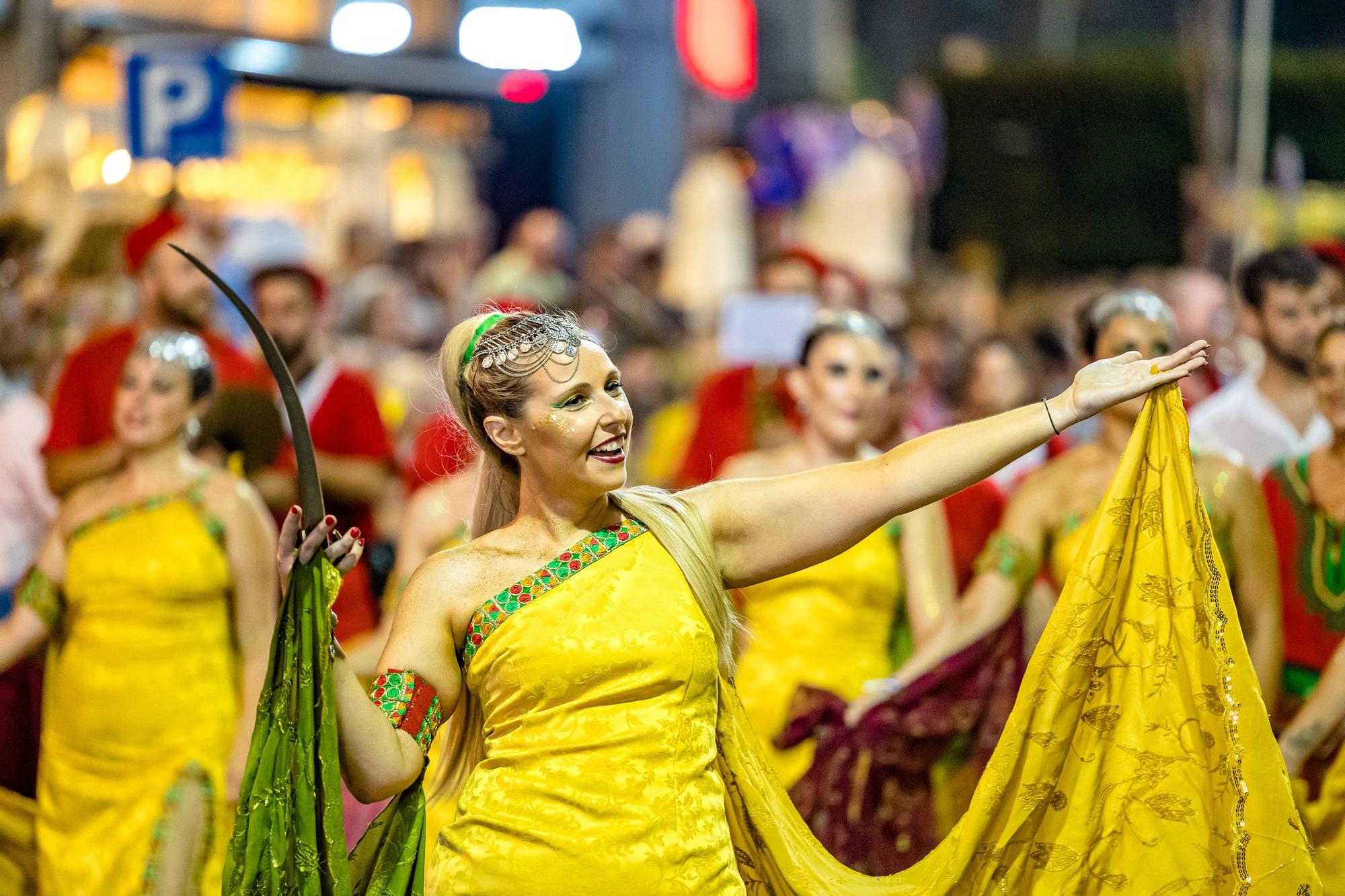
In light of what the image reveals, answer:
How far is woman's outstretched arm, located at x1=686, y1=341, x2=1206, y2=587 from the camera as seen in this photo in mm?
3209

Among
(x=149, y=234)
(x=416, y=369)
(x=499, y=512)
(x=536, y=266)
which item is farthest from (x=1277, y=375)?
(x=536, y=266)

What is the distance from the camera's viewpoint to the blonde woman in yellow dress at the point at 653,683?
10.4ft

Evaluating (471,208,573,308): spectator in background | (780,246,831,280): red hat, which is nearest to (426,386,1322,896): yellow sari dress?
(780,246,831,280): red hat

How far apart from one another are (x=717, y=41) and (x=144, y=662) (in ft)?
43.9

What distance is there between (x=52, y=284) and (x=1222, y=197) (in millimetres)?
8761

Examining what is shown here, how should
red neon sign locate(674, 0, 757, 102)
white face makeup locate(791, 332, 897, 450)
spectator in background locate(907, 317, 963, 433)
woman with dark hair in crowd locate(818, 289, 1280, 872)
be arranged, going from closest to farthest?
woman with dark hair in crowd locate(818, 289, 1280, 872) → white face makeup locate(791, 332, 897, 450) → spectator in background locate(907, 317, 963, 433) → red neon sign locate(674, 0, 757, 102)

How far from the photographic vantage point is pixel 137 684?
4727mm

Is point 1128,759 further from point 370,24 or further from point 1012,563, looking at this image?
point 370,24

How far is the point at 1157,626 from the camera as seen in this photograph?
A: 11.3 ft

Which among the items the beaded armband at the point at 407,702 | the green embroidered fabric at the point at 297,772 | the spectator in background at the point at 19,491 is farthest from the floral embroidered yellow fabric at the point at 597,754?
the spectator in background at the point at 19,491

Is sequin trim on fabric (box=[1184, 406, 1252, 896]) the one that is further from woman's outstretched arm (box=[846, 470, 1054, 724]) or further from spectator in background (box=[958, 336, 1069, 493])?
spectator in background (box=[958, 336, 1069, 493])

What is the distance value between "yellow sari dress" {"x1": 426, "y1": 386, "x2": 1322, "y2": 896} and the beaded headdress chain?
1.16ft

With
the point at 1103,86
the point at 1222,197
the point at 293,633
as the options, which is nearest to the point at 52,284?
the point at 293,633

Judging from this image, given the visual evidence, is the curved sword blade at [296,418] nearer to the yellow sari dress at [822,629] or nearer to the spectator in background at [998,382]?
the yellow sari dress at [822,629]
